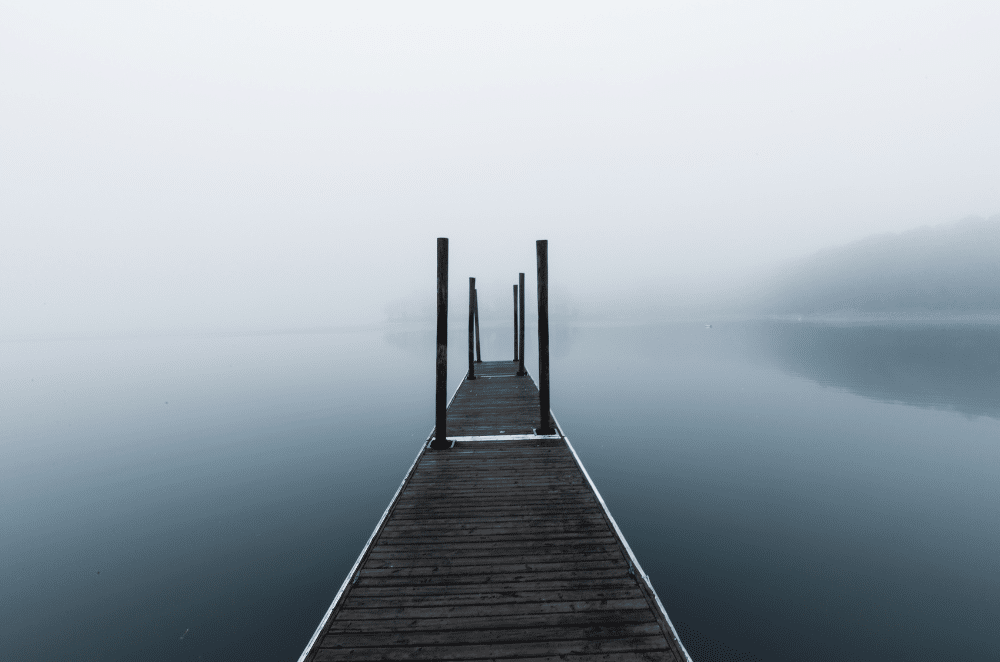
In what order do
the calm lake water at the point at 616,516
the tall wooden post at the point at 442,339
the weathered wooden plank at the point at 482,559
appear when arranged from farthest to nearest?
the tall wooden post at the point at 442,339 < the calm lake water at the point at 616,516 < the weathered wooden plank at the point at 482,559

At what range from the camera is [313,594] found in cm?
819

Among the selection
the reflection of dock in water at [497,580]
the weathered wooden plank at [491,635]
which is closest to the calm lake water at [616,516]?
the reflection of dock in water at [497,580]

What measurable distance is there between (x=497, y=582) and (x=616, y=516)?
690cm

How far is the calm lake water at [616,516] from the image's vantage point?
7.14m

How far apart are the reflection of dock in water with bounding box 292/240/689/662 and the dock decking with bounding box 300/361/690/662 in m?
0.01

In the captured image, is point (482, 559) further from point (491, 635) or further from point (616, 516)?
point (616, 516)

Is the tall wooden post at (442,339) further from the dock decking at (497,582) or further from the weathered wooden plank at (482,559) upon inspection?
the weathered wooden plank at (482,559)

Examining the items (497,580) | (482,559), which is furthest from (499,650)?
(482,559)

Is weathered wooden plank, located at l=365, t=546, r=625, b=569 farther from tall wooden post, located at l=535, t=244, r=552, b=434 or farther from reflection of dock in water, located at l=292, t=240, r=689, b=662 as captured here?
tall wooden post, located at l=535, t=244, r=552, b=434

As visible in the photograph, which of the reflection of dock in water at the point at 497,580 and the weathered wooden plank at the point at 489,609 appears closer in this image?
the reflection of dock in water at the point at 497,580

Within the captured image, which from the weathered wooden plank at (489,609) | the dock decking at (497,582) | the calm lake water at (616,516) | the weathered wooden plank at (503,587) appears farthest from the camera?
the calm lake water at (616,516)

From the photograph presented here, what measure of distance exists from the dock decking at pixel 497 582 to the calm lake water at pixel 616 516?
2.73 m

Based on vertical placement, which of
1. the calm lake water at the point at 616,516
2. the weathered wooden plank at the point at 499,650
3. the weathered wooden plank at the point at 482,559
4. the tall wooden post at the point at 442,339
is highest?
the tall wooden post at the point at 442,339

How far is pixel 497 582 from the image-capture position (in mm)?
5086
